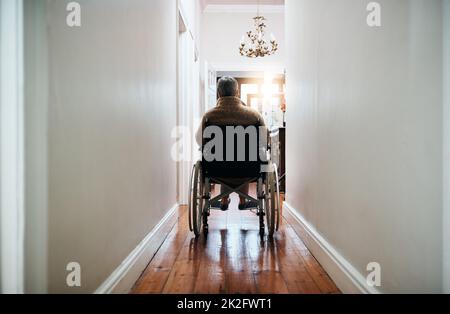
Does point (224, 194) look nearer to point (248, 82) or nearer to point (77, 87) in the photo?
point (77, 87)

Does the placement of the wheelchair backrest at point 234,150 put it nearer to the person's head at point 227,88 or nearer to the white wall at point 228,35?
the person's head at point 227,88

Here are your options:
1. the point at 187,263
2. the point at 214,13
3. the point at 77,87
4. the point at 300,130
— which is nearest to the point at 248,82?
the point at 214,13

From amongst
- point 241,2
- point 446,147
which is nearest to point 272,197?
point 446,147

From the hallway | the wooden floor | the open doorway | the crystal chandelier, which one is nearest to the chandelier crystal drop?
the crystal chandelier

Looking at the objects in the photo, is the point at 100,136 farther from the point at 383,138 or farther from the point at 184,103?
the point at 184,103

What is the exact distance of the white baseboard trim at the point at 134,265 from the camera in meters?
1.34

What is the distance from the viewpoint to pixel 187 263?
1.95 metres

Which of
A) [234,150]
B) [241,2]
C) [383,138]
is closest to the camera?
[383,138]

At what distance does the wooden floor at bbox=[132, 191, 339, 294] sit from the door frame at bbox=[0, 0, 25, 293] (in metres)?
0.78

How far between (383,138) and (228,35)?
564 cm

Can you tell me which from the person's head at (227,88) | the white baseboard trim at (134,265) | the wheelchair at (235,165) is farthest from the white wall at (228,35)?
the white baseboard trim at (134,265)

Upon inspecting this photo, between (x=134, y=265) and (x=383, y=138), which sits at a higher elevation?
(x=383, y=138)

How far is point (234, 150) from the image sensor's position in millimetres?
2506

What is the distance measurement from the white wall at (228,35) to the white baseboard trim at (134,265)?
174 inches
